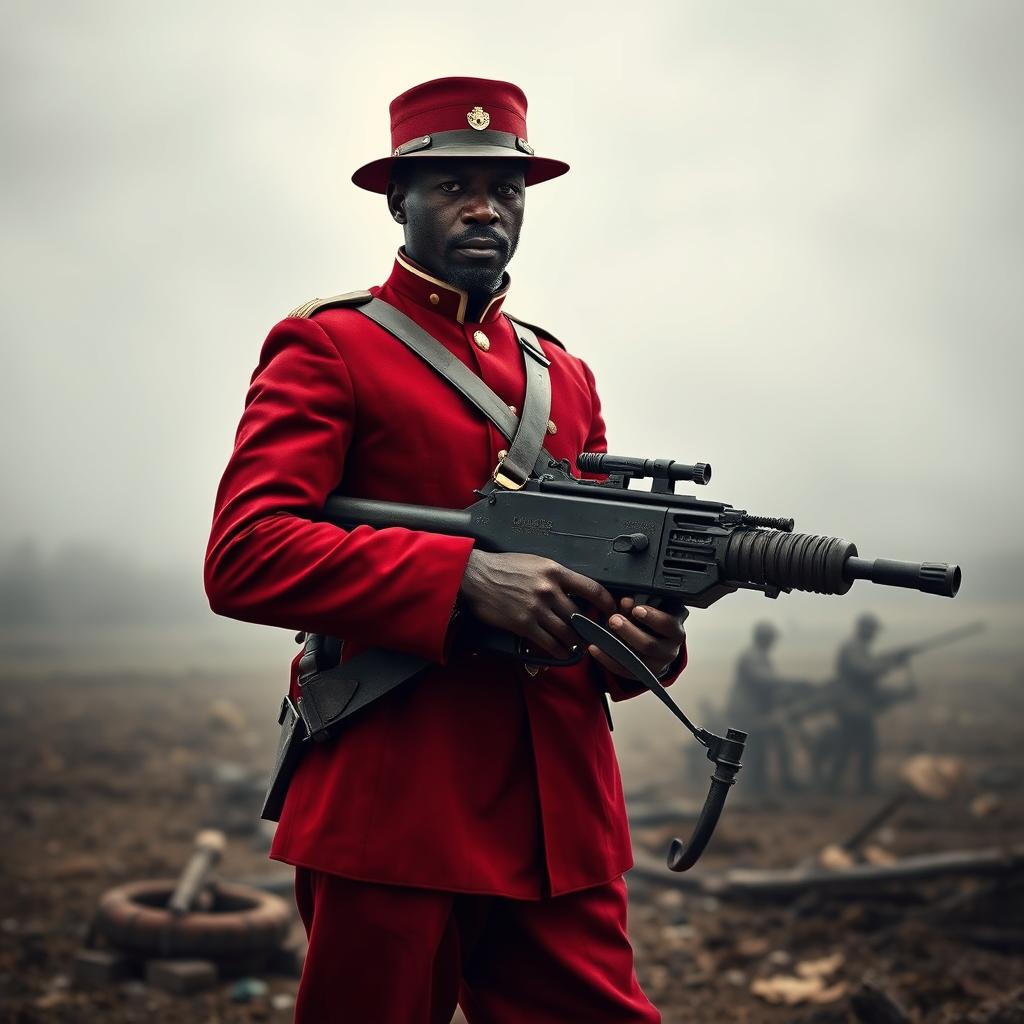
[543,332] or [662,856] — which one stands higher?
[543,332]

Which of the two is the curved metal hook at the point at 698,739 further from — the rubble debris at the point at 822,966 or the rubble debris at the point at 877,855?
the rubble debris at the point at 877,855

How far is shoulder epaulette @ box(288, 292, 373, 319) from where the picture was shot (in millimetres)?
2701

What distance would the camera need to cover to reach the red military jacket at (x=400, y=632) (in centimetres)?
242

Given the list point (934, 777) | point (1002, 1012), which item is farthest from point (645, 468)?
point (934, 777)

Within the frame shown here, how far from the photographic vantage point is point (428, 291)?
2838mm

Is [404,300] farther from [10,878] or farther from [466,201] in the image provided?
[10,878]

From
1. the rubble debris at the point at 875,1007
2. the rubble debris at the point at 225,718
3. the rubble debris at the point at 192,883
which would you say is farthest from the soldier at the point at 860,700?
the rubble debris at the point at 875,1007

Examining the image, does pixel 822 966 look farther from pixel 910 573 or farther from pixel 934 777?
pixel 934 777

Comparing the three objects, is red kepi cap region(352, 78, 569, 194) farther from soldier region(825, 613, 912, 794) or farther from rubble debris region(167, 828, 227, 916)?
soldier region(825, 613, 912, 794)

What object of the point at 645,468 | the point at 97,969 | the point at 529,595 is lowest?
the point at 97,969

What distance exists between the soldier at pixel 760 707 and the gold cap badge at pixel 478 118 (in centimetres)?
1040

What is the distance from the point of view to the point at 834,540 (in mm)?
2309

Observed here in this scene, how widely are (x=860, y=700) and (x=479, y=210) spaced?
10937 millimetres

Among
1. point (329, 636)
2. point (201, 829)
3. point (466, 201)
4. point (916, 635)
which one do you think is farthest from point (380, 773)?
point (916, 635)
